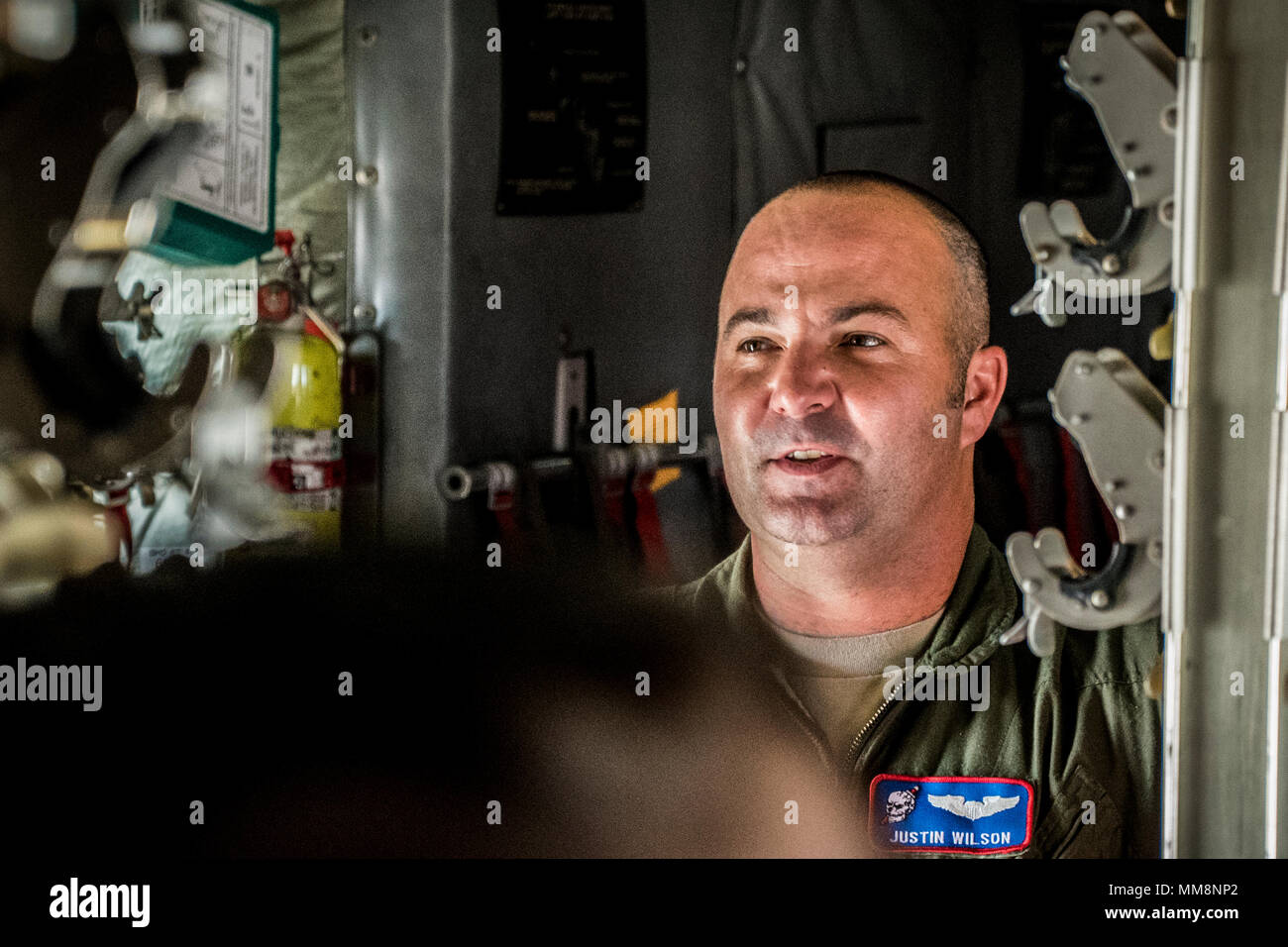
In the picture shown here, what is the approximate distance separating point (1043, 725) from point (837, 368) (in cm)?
40

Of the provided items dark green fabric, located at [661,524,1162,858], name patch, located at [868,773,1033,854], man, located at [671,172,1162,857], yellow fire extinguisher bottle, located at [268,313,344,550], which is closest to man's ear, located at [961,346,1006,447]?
man, located at [671,172,1162,857]

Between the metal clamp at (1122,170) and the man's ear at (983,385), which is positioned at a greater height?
the metal clamp at (1122,170)

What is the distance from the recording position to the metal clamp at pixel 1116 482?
45.0 inches

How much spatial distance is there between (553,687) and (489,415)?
0.28m

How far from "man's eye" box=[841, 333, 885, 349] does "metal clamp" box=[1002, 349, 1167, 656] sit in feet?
0.59

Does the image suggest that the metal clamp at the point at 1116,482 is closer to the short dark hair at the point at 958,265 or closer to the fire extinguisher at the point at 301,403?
the short dark hair at the point at 958,265

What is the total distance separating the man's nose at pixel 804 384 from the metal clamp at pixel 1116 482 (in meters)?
0.22

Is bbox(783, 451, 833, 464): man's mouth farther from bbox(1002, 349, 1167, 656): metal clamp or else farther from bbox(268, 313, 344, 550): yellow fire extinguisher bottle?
bbox(268, 313, 344, 550): yellow fire extinguisher bottle

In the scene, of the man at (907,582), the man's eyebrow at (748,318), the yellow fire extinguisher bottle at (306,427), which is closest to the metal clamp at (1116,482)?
the man at (907,582)

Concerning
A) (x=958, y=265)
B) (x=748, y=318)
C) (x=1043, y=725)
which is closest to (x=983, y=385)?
(x=958, y=265)

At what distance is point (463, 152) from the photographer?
3.88 feet

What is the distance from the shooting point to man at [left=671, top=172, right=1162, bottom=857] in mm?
1150

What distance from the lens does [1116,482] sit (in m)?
1.15
